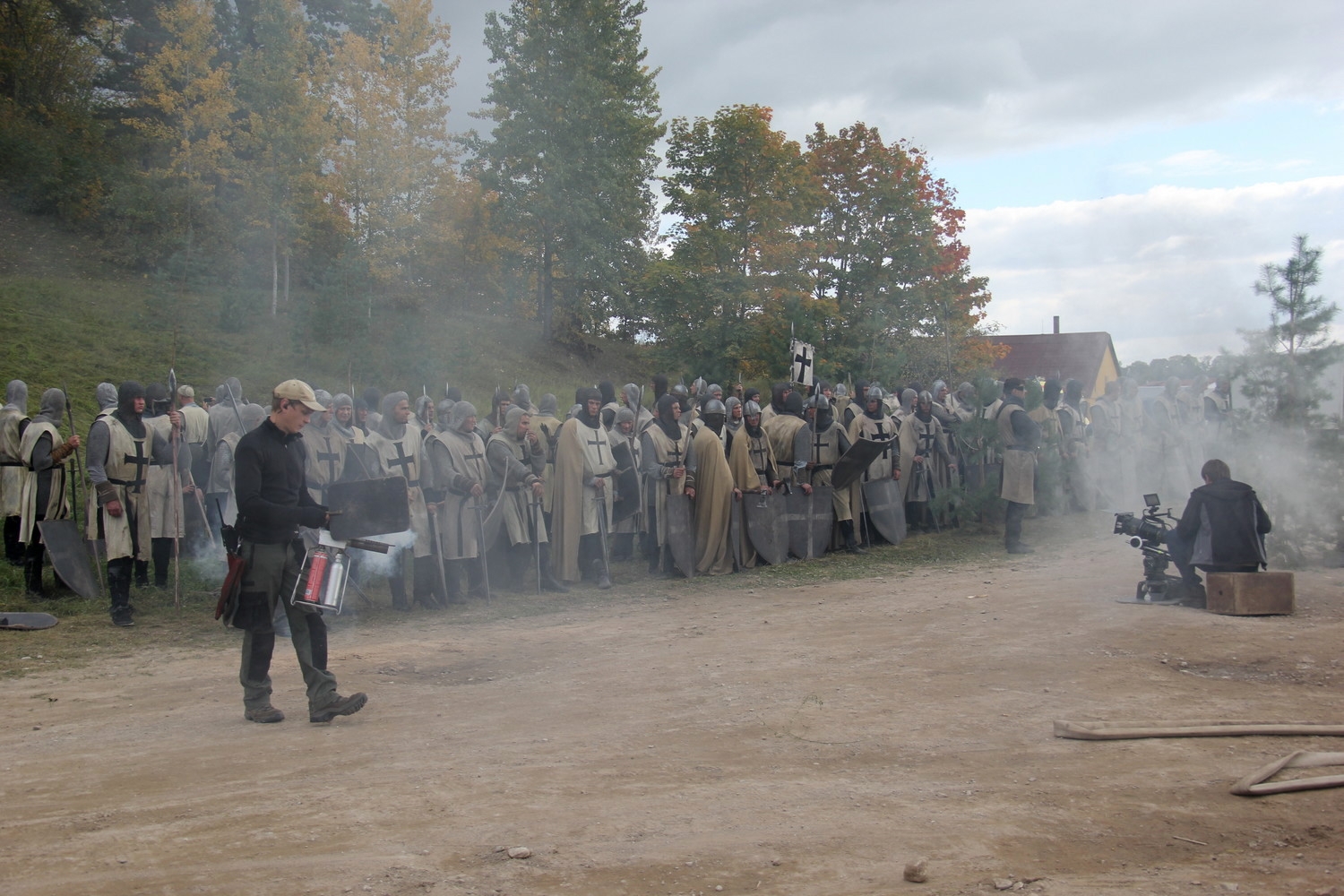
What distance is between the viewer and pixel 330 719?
6.42 meters

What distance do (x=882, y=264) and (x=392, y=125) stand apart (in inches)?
582

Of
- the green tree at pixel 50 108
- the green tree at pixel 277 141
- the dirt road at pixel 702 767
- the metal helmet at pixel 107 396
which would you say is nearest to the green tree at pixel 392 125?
the green tree at pixel 277 141

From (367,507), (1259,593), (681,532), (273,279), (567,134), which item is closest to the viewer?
(367,507)

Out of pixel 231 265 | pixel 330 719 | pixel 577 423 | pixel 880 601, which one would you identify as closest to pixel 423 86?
pixel 231 265

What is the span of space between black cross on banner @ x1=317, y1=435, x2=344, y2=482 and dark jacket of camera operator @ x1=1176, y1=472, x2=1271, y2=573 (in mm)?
7858

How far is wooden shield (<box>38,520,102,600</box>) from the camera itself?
10422 mm

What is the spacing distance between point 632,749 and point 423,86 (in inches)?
1193

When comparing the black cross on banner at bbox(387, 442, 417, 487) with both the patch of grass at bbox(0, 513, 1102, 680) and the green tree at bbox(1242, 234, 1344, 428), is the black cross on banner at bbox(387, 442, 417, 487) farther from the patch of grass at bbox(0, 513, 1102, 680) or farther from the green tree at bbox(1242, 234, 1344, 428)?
the green tree at bbox(1242, 234, 1344, 428)

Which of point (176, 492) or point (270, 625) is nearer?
point (270, 625)

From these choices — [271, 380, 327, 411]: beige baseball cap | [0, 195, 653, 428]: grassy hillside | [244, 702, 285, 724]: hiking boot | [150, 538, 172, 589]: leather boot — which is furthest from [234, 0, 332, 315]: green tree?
[244, 702, 285, 724]: hiking boot

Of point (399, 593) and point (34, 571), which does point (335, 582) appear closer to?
point (399, 593)

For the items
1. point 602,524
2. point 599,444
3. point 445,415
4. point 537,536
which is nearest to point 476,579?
point 537,536

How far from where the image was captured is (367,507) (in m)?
6.89

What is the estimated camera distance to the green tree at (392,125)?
1237 inches
